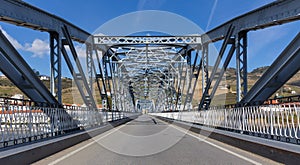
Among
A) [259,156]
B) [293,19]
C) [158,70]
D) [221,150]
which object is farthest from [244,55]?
[158,70]

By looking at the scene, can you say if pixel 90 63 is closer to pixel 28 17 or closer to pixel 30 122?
pixel 28 17

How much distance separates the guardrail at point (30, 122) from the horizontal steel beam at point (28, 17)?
3.81 metres

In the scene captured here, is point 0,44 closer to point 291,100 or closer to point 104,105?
point 291,100

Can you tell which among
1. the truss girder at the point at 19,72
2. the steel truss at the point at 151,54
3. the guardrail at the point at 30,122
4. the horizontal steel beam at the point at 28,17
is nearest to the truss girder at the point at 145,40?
the steel truss at the point at 151,54

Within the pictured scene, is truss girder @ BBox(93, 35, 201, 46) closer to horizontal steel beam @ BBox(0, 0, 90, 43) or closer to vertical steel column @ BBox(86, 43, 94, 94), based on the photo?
vertical steel column @ BBox(86, 43, 94, 94)

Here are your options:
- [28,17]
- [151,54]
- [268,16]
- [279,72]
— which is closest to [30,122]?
[28,17]

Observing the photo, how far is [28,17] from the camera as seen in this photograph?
13.6 m

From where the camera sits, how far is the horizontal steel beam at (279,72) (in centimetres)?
1125

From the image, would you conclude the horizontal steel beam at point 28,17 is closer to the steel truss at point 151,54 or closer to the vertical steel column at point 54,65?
the vertical steel column at point 54,65

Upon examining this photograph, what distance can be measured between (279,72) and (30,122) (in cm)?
852

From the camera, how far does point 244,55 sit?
16.4 meters

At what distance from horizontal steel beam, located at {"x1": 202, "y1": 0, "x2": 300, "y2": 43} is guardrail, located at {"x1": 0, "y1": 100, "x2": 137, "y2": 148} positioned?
8799 mm

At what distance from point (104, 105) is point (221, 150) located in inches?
814

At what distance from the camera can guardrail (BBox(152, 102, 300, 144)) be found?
7.61 metres
